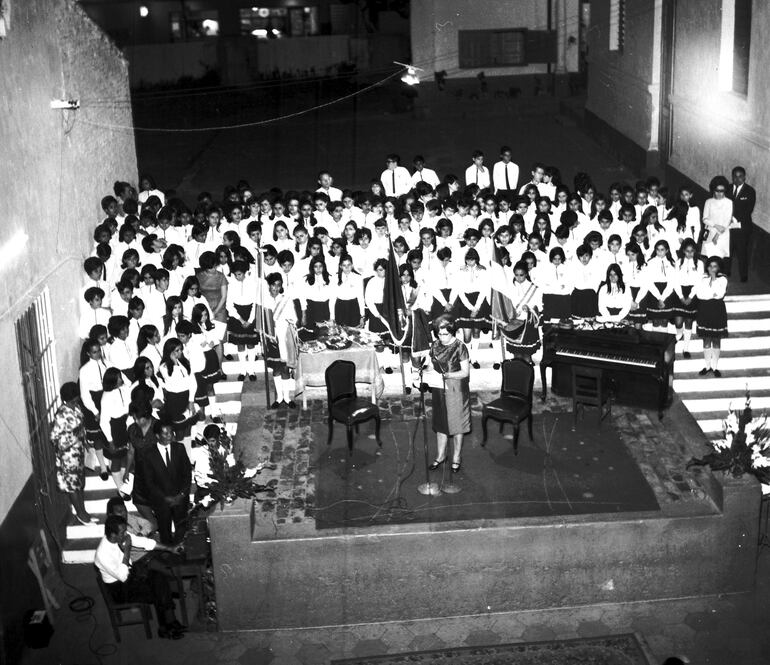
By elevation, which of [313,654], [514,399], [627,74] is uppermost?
[627,74]

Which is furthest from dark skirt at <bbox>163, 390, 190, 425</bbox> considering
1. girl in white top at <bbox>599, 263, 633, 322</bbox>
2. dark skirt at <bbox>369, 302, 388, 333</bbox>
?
girl in white top at <bbox>599, 263, 633, 322</bbox>

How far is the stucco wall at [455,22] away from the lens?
3081cm

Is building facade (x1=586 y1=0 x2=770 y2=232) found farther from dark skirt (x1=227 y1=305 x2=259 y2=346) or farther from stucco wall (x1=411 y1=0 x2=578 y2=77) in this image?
dark skirt (x1=227 y1=305 x2=259 y2=346)

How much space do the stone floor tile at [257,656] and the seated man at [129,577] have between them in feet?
2.17

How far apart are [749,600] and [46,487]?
23.0 feet

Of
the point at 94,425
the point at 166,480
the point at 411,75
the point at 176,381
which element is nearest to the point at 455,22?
the point at 411,75

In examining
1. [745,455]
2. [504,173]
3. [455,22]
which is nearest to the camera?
[745,455]

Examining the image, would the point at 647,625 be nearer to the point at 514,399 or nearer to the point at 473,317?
the point at 514,399

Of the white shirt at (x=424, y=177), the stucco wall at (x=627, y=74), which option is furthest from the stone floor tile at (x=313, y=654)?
the stucco wall at (x=627, y=74)

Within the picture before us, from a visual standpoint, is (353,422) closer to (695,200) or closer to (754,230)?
(754,230)

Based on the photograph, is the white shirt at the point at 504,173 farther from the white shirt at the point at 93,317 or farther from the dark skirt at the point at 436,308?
the white shirt at the point at 93,317

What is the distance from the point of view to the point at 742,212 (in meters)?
15.2

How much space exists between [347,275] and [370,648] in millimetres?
4750

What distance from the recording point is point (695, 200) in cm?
1855
